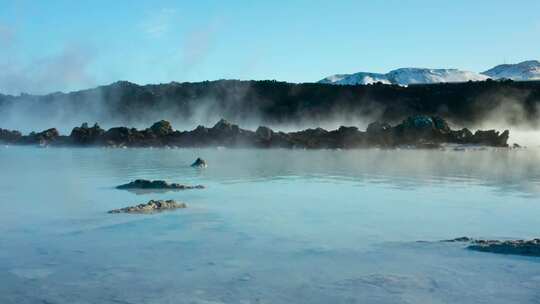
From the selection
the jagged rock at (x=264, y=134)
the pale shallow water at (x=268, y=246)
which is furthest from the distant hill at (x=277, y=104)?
the pale shallow water at (x=268, y=246)

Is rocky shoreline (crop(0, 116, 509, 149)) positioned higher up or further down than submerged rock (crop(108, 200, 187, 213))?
higher up

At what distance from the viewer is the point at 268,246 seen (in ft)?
29.9

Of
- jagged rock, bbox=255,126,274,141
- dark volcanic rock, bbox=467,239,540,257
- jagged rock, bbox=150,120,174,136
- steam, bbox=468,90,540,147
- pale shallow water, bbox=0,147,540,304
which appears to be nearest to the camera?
pale shallow water, bbox=0,147,540,304

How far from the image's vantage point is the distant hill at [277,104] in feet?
256

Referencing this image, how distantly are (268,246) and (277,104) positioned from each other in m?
82.7

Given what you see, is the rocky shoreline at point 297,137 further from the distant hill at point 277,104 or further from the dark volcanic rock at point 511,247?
the dark volcanic rock at point 511,247

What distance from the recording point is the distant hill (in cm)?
7794

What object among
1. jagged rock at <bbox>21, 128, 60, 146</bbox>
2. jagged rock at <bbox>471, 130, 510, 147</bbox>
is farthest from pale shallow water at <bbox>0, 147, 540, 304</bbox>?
jagged rock at <bbox>21, 128, 60, 146</bbox>

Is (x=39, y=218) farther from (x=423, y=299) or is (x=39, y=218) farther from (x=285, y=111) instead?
(x=285, y=111)

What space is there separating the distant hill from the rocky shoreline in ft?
77.3

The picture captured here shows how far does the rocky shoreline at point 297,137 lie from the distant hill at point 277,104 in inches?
928

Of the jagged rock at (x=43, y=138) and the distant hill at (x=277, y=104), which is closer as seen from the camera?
the jagged rock at (x=43, y=138)

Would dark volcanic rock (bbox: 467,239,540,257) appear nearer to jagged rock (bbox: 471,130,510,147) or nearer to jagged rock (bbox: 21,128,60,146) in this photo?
jagged rock (bbox: 471,130,510,147)

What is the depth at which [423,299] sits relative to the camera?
645 cm
